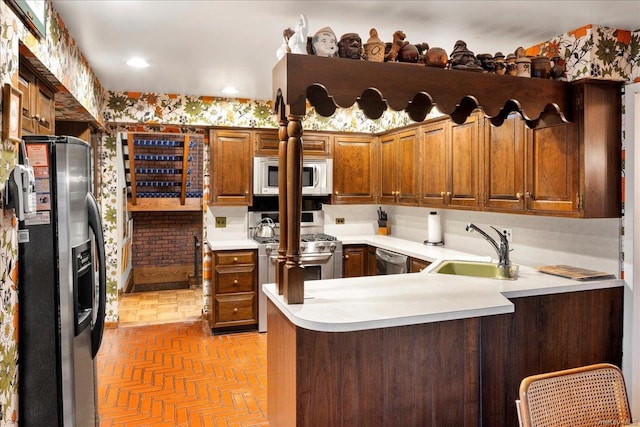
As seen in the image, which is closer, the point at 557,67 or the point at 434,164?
the point at 557,67

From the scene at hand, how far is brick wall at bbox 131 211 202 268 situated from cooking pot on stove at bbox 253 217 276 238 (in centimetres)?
314

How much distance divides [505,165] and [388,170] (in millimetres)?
1996

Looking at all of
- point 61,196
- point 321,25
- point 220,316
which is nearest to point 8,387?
point 61,196

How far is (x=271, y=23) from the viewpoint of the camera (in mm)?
2848

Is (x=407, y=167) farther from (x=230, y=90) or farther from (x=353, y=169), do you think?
(x=230, y=90)

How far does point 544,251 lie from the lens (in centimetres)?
347

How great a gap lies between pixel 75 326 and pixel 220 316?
2.70 metres

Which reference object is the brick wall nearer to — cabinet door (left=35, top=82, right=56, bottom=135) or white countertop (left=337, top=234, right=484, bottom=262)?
white countertop (left=337, top=234, right=484, bottom=262)

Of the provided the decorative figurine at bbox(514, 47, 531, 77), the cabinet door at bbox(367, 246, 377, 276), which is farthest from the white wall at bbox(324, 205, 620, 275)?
the decorative figurine at bbox(514, 47, 531, 77)

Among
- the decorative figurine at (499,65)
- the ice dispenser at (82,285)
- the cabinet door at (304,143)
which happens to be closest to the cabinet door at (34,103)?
the ice dispenser at (82,285)

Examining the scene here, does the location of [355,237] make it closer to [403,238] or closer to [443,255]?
[403,238]

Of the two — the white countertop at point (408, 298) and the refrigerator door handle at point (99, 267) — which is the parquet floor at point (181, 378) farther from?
the white countertop at point (408, 298)

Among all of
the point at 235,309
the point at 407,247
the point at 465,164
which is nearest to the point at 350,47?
the point at 465,164

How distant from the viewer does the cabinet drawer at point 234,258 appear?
478cm
